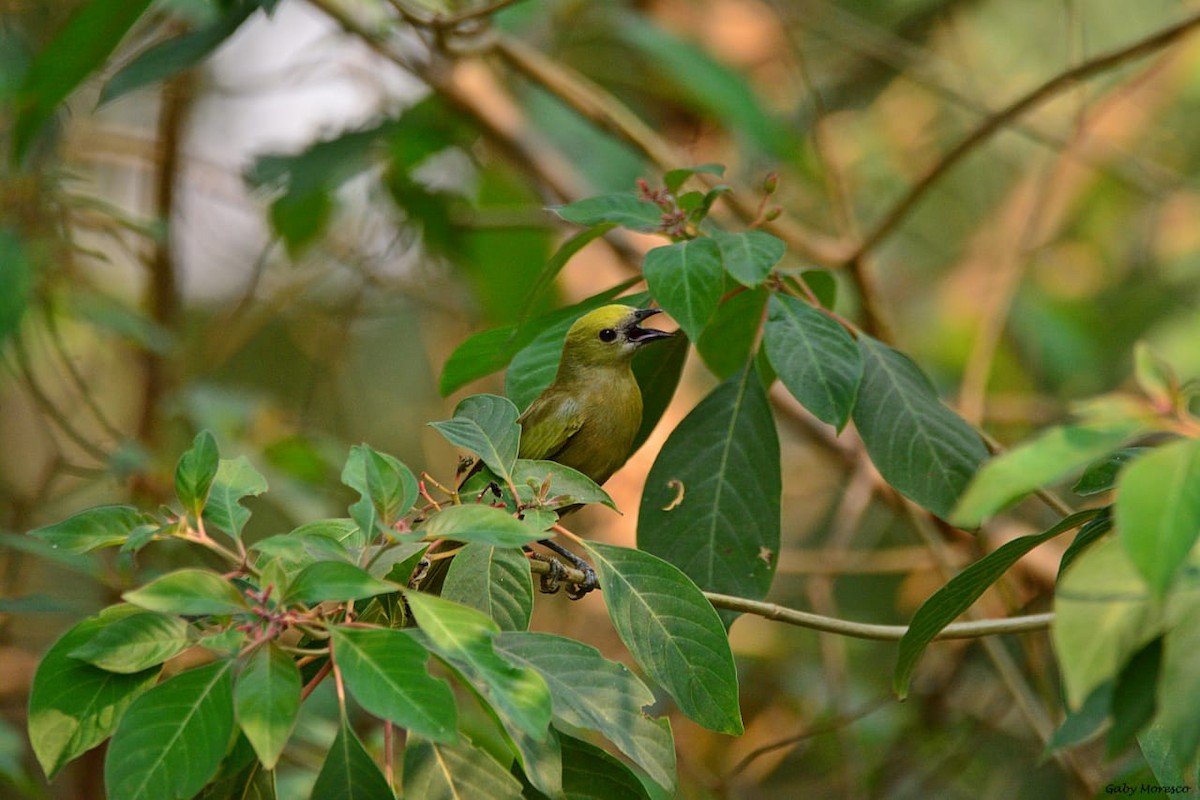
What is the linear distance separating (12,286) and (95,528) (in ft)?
7.32

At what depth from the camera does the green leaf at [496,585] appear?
6.31ft

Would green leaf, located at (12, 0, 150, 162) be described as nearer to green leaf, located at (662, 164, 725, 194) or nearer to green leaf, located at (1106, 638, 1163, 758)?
green leaf, located at (662, 164, 725, 194)

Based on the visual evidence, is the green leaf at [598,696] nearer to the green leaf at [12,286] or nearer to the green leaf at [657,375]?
the green leaf at [657,375]

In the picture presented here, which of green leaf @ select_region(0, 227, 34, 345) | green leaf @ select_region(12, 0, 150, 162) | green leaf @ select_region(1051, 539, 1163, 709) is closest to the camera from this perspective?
green leaf @ select_region(1051, 539, 1163, 709)

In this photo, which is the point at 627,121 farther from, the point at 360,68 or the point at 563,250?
the point at 563,250

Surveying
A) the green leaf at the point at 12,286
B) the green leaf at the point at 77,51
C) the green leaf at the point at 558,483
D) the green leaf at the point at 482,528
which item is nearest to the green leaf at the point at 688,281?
the green leaf at the point at 558,483

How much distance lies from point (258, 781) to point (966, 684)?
4.48 metres

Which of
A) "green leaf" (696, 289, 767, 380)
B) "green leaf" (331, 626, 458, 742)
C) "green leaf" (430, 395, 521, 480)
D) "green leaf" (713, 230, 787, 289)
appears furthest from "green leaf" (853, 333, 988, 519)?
"green leaf" (331, 626, 458, 742)

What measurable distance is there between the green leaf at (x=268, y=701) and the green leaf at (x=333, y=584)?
95 mm

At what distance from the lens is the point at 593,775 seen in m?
1.98

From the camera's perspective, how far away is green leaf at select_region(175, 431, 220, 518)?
73.2 inches

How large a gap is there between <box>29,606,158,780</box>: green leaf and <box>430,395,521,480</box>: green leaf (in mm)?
590

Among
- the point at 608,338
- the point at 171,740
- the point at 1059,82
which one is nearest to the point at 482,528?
the point at 171,740

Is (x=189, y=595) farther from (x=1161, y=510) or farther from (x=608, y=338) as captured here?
(x=608, y=338)
